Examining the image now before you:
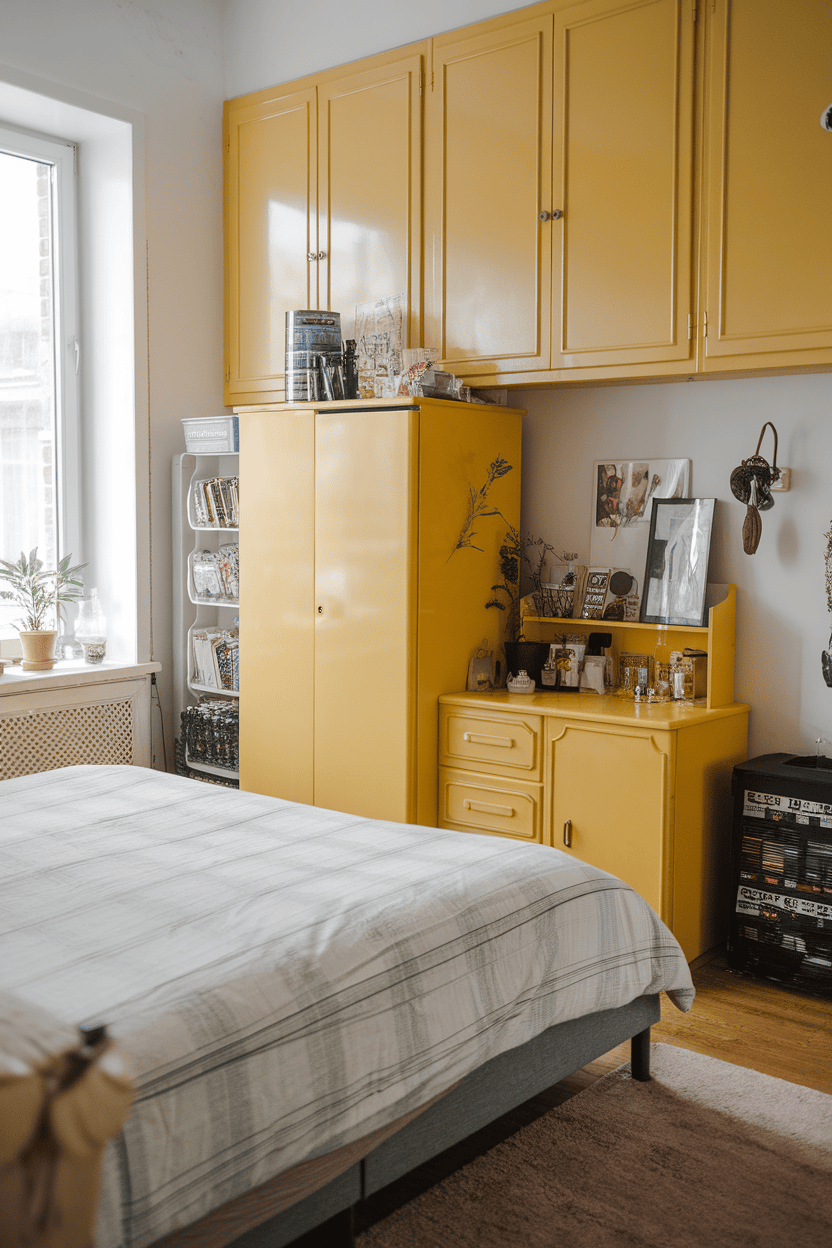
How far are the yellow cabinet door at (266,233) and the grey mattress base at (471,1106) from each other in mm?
2785

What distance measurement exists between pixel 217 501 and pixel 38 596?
2.49 feet

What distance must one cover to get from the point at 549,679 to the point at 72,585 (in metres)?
1.95

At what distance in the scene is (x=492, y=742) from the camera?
3482 mm

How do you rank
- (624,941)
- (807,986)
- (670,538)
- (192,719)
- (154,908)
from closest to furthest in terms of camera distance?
Answer: (154,908) → (624,941) → (807,986) → (670,538) → (192,719)

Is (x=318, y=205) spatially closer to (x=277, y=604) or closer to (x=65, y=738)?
(x=277, y=604)

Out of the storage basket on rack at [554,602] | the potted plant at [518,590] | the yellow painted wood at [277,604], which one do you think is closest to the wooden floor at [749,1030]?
the potted plant at [518,590]

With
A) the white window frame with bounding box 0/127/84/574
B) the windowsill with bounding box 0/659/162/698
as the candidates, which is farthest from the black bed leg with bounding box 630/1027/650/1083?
the white window frame with bounding box 0/127/84/574

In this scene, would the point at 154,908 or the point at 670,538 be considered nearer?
the point at 154,908

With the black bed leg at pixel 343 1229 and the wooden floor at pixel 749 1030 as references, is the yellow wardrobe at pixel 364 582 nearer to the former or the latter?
the wooden floor at pixel 749 1030

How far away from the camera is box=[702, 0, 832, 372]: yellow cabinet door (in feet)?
9.58

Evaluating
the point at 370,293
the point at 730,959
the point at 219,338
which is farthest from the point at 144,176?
the point at 730,959

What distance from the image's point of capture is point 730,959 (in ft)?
10.6

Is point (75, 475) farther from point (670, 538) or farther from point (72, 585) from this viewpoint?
point (670, 538)

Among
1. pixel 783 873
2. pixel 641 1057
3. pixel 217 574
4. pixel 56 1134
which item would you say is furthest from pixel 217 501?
pixel 56 1134
